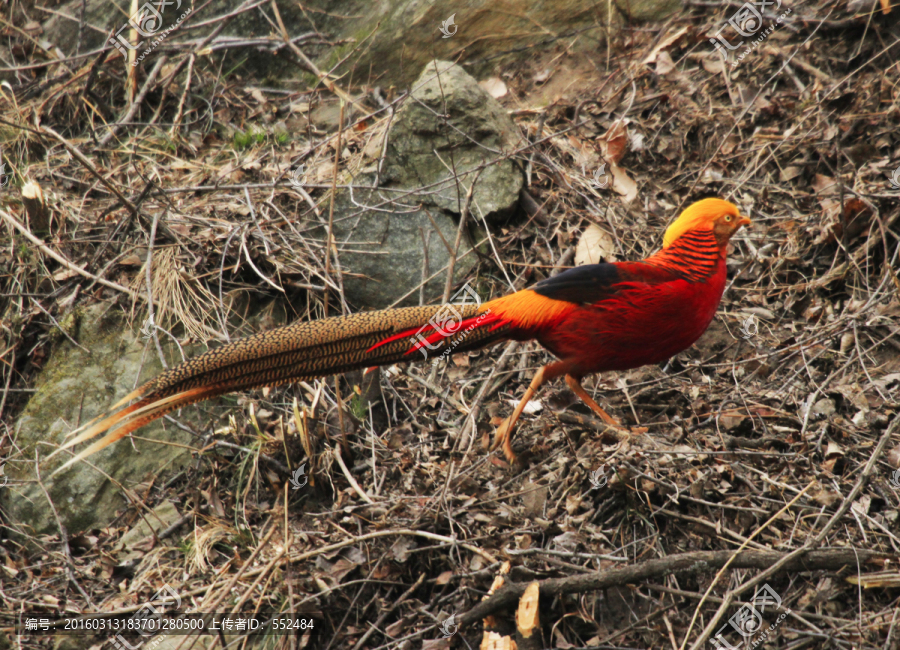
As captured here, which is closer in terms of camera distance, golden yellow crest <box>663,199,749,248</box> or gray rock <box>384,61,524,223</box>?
golden yellow crest <box>663,199,749,248</box>

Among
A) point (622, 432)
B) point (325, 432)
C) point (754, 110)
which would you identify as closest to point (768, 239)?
point (754, 110)

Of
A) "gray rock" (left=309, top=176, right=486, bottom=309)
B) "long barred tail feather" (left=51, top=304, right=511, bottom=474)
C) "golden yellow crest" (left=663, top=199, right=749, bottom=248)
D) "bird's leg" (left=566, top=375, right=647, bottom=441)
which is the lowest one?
"bird's leg" (left=566, top=375, right=647, bottom=441)

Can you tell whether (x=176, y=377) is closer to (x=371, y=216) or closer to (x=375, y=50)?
(x=371, y=216)

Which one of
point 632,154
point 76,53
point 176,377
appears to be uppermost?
point 76,53

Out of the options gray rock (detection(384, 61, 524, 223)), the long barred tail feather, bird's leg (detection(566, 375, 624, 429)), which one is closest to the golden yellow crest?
bird's leg (detection(566, 375, 624, 429))

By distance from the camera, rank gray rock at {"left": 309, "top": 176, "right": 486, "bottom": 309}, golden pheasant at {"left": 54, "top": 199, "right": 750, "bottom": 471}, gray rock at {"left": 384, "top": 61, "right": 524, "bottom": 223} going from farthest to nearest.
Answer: gray rock at {"left": 384, "top": 61, "right": 524, "bottom": 223}, gray rock at {"left": 309, "top": 176, "right": 486, "bottom": 309}, golden pheasant at {"left": 54, "top": 199, "right": 750, "bottom": 471}

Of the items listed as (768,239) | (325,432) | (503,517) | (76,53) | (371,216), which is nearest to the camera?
(503,517)

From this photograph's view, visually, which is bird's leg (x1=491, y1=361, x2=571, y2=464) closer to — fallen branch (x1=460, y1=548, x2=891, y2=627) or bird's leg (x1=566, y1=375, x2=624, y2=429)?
bird's leg (x1=566, y1=375, x2=624, y2=429)

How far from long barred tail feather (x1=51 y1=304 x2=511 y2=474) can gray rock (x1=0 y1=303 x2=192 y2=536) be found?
1.61 m

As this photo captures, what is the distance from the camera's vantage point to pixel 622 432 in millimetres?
3357

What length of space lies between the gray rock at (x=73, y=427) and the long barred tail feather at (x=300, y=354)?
1605mm

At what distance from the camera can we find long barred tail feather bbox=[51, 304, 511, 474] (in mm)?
2668

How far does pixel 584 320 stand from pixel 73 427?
3.22m

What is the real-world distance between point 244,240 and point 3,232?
1.91 meters
